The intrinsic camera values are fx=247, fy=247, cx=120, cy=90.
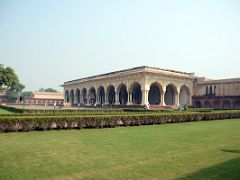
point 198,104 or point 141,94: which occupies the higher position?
point 141,94

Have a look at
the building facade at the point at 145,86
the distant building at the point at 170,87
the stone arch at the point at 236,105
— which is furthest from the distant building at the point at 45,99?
the stone arch at the point at 236,105

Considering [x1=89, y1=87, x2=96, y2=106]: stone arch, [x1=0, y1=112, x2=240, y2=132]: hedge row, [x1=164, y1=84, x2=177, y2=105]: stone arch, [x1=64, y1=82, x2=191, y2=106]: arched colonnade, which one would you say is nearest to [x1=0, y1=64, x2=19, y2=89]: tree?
[x1=64, y1=82, x2=191, y2=106]: arched colonnade

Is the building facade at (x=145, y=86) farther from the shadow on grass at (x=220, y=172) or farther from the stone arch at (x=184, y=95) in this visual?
the shadow on grass at (x=220, y=172)

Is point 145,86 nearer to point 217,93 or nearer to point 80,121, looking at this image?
point 217,93

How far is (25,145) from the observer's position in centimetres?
754

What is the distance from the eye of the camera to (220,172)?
5129mm

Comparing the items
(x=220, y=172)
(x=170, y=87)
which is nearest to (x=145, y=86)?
(x=170, y=87)

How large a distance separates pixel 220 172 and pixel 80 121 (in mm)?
8400

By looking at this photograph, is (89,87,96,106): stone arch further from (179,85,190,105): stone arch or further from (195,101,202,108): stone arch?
(195,101,202,108): stone arch

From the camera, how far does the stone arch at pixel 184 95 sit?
42.7 metres

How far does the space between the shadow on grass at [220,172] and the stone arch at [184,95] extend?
124 feet

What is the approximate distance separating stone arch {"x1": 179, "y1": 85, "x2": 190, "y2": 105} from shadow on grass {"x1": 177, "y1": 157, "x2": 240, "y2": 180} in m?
37.7

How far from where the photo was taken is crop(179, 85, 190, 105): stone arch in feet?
140

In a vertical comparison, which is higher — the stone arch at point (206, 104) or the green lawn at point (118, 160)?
the stone arch at point (206, 104)
